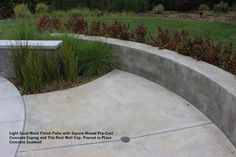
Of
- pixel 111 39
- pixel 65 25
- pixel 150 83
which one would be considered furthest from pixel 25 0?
pixel 150 83

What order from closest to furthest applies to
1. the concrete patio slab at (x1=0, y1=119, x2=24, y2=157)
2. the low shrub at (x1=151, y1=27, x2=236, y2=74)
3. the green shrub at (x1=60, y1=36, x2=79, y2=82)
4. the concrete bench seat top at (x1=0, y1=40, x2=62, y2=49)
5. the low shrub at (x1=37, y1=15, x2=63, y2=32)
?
the concrete patio slab at (x1=0, y1=119, x2=24, y2=157)
the low shrub at (x1=151, y1=27, x2=236, y2=74)
the concrete bench seat top at (x1=0, y1=40, x2=62, y2=49)
the green shrub at (x1=60, y1=36, x2=79, y2=82)
the low shrub at (x1=37, y1=15, x2=63, y2=32)

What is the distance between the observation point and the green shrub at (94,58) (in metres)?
5.08

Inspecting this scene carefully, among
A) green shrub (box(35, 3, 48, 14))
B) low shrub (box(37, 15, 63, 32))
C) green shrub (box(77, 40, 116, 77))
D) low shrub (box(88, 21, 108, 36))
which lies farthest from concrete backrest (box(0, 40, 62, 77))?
green shrub (box(35, 3, 48, 14))

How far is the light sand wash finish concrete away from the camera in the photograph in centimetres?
339

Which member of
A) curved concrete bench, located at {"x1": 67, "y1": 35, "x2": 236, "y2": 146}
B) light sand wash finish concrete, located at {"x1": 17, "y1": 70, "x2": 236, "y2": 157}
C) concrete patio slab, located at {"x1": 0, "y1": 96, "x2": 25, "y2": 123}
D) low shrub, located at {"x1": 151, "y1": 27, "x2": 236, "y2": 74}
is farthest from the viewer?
low shrub, located at {"x1": 151, "y1": 27, "x2": 236, "y2": 74}

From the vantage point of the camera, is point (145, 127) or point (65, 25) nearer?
point (145, 127)

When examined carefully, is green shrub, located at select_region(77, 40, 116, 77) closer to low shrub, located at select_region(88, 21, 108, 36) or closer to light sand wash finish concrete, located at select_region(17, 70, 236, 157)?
light sand wash finish concrete, located at select_region(17, 70, 236, 157)

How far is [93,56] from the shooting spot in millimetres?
5113

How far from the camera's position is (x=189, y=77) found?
4262 mm

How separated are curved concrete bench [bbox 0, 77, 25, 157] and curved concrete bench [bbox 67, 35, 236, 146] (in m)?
1.57

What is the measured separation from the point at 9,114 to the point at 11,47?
4.02 feet

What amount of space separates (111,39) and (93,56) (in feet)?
2.08

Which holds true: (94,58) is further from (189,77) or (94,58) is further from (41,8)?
(41,8)

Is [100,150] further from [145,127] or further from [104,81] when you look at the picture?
[104,81]
